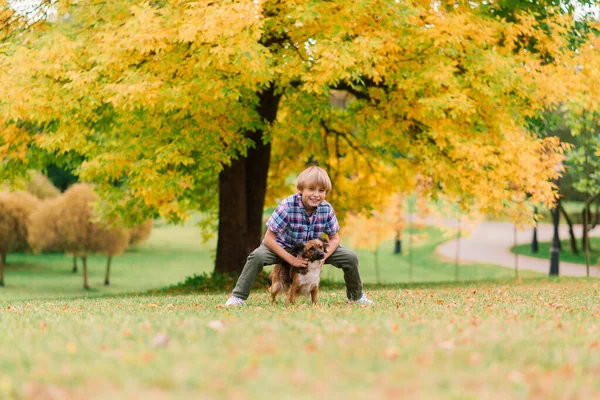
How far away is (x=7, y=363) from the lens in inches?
153

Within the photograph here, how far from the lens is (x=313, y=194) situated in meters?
7.04

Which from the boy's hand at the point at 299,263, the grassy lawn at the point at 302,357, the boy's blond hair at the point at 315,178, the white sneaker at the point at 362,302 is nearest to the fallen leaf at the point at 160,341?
the grassy lawn at the point at 302,357

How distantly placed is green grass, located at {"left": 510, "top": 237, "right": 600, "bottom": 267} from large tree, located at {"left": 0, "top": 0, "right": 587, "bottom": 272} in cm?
2084

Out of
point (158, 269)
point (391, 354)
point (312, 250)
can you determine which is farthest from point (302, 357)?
point (158, 269)

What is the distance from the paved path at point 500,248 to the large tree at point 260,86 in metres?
17.1

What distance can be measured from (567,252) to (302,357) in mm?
36109

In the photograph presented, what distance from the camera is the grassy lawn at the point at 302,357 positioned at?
3277 mm

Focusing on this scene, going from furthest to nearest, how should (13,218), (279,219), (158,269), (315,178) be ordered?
(158,269), (13,218), (279,219), (315,178)

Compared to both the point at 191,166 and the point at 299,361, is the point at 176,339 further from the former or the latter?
the point at 191,166

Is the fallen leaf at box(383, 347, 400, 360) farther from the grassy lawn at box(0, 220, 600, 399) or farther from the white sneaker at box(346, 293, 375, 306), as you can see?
the white sneaker at box(346, 293, 375, 306)

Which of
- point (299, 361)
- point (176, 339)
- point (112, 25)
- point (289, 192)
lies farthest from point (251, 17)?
point (289, 192)

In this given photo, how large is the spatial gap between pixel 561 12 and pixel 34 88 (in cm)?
1071

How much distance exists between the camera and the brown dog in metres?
6.83

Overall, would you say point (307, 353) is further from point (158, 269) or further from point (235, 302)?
point (158, 269)
